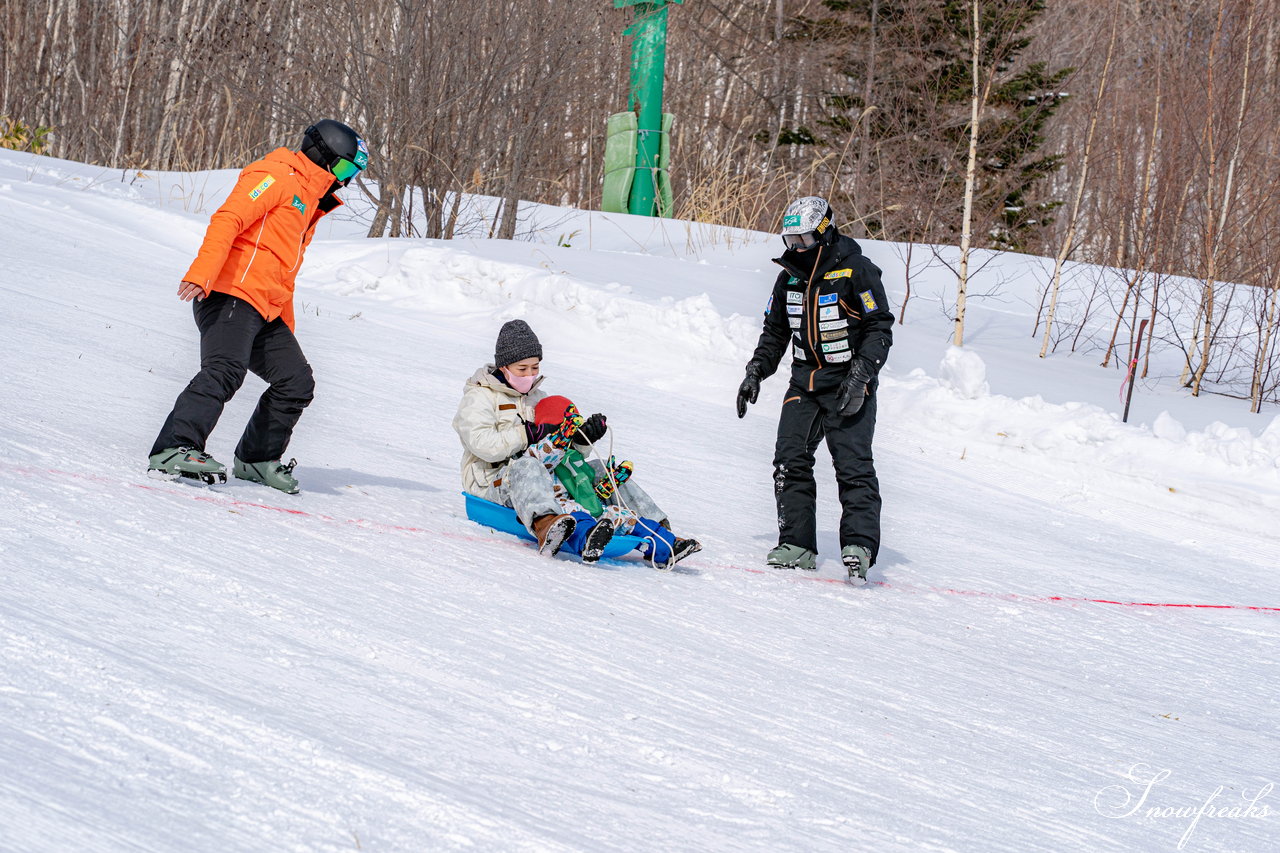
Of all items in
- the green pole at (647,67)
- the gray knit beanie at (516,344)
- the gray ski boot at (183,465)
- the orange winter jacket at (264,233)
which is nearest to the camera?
the gray ski boot at (183,465)

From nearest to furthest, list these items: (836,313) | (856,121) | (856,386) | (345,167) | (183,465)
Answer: (183,465)
(345,167)
(856,386)
(836,313)
(856,121)

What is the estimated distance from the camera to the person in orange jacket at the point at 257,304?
15.0ft

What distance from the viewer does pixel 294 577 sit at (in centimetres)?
363

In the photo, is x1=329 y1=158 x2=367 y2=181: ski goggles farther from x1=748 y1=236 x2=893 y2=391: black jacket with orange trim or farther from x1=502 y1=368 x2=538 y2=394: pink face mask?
x1=748 y1=236 x2=893 y2=391: black jacket with orange trim

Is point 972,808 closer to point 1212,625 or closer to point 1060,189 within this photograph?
point 1212,625

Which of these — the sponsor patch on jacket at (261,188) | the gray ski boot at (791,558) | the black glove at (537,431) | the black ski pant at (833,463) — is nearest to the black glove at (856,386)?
the black ski pant at (833,463)

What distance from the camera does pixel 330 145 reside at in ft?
16.2

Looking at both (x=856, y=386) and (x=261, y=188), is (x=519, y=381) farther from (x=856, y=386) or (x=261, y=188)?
(x=856, y=386)

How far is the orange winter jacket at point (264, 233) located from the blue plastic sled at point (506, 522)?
42.8 inches

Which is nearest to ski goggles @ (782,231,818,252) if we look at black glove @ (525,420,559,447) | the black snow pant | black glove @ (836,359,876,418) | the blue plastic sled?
black glove @ (836,359,876,418)

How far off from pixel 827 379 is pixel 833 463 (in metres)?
0.36

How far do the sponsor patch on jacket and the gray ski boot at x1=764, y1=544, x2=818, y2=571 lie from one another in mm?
2540

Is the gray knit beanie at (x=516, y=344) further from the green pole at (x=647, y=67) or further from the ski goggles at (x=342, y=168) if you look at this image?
the green pole at (x=647, y=67)

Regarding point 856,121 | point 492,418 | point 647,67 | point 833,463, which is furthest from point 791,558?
point 856,121
